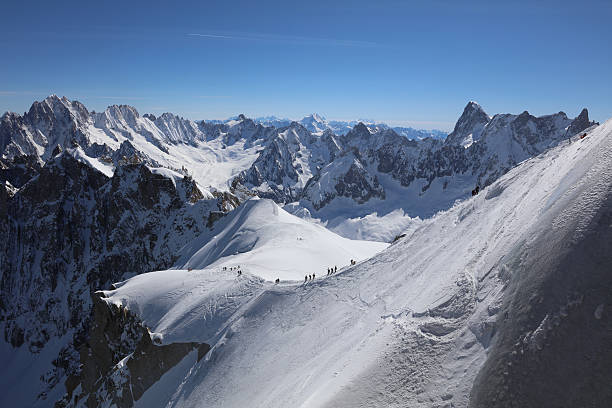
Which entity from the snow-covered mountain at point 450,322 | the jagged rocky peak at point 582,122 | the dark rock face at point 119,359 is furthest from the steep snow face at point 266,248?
the jagged rocky peak at point 582,122

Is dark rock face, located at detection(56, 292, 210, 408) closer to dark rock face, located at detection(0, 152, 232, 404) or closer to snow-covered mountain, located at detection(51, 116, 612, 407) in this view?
snow-covered mountain, located at detection(51, 116, 612, 407)

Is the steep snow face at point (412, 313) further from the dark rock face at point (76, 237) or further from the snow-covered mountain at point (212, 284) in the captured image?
the dark rock face at point (76, 237)

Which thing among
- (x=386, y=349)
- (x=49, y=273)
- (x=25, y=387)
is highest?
(x=386, y=349)

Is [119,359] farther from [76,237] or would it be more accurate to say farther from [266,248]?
[76,237]

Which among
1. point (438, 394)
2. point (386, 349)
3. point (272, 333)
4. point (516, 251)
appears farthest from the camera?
point (272, 333)

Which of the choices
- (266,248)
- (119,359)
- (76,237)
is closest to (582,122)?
(266,248)

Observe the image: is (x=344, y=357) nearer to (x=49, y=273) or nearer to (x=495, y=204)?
(x=495, y=204)

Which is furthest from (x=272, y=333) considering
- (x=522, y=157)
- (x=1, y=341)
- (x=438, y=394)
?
(x=522, y=157)
